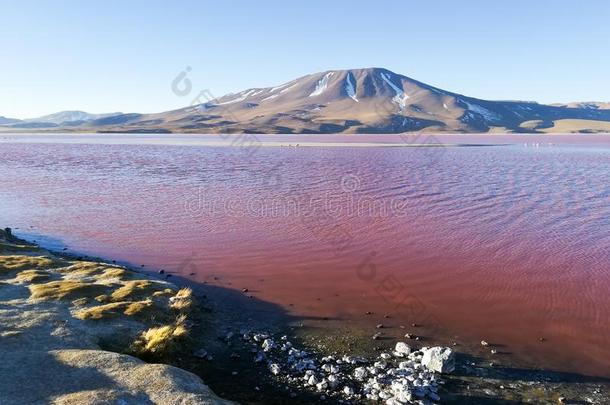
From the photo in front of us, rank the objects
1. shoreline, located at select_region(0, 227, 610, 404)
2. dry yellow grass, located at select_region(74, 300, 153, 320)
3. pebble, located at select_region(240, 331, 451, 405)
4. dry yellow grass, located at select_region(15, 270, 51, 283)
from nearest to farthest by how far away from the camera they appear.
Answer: pebble, located at select_region(240, 331, 451, 405) < shoreline, located at select_region(0, 227, 610, 404) < dry yellow grass, located at select_region(74, 300, 153, 320) < dry yellow grass, located at select_region(15, 270, 51, 283)

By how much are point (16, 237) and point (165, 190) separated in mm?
22850

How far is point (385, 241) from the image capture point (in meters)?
35.2

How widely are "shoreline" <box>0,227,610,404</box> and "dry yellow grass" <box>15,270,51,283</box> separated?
9440 mm

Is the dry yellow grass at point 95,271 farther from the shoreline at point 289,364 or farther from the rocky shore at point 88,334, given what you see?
the shoreline at point 289,364

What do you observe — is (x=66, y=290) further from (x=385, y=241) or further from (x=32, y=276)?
(x=385, y=241)

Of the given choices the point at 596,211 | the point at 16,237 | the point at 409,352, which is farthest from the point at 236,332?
the point at 596,211

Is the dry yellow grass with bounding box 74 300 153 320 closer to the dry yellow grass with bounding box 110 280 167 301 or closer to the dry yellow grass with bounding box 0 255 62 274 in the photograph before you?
the dry yellow grass with bounding box 110 280 167 301

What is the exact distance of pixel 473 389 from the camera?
15.8 metres

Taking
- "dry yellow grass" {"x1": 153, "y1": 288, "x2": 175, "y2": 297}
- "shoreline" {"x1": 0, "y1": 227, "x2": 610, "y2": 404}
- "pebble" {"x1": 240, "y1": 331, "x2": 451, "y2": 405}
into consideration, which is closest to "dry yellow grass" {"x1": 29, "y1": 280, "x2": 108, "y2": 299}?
"dry yellow grass" {"x1": 153, "y1": 288, "x2": 175, "y2": 297}

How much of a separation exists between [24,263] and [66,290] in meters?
6.30

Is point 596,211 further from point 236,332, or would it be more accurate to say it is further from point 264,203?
point 236,332

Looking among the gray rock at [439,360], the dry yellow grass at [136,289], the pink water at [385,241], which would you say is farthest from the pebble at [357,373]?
the dry yellow grass at [136,289]

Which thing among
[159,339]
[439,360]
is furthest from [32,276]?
[439,360]

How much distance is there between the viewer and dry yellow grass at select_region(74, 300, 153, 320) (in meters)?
20.0
